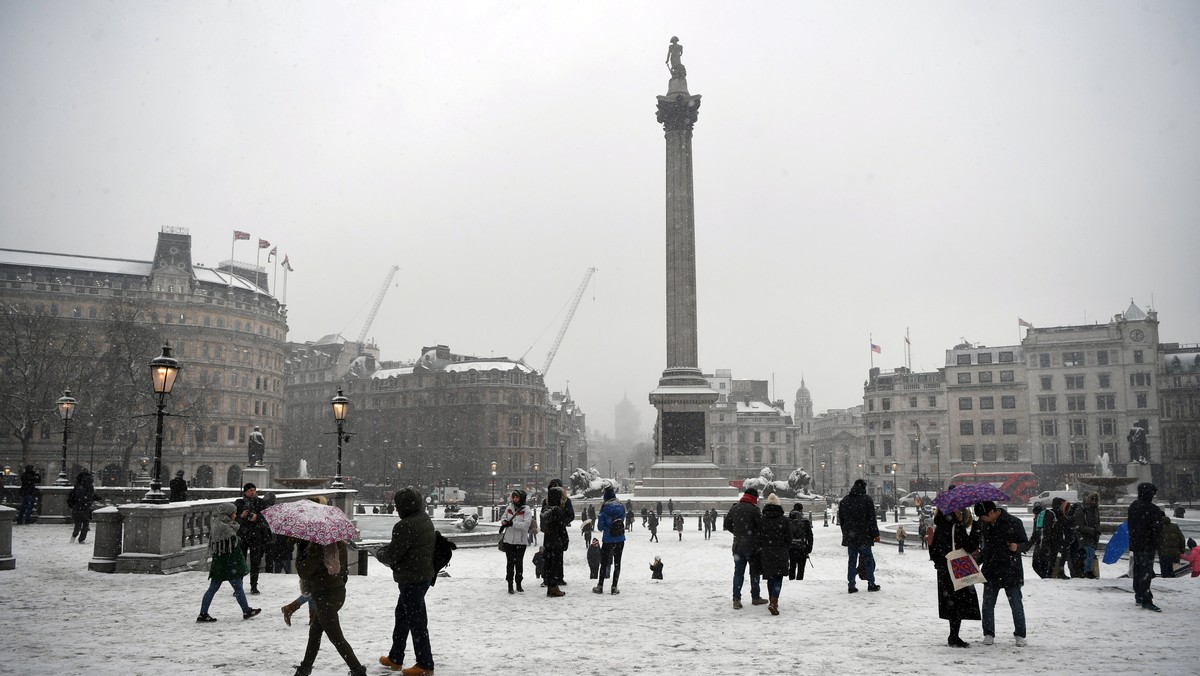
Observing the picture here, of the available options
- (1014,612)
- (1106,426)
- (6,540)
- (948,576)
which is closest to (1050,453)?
(1106,426)

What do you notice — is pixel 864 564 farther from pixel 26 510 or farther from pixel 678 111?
pixel 678 111

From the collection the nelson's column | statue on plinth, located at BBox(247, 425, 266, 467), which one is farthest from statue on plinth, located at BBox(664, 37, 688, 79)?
statue on plinth, located at BBox(247, 425, 266, 467)

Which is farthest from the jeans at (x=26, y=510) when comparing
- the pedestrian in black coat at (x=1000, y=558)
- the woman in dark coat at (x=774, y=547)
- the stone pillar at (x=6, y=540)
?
the pedestrian in black coat at (x=1000, y=558)

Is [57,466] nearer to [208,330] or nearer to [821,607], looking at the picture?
[208,330]

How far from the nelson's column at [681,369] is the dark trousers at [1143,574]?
113 feet

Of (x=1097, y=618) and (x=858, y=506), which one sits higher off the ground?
(x=858, y=506)

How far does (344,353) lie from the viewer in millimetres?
118125

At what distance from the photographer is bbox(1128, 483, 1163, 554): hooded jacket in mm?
12766

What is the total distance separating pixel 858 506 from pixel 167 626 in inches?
418

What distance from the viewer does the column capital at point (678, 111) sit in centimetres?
5497

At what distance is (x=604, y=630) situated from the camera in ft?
37.8

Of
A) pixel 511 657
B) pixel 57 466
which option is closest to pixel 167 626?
pixel 511 657

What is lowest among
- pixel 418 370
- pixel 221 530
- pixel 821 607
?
pixel 821 607

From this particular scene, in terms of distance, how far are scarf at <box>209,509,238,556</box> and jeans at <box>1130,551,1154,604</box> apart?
522 inches
